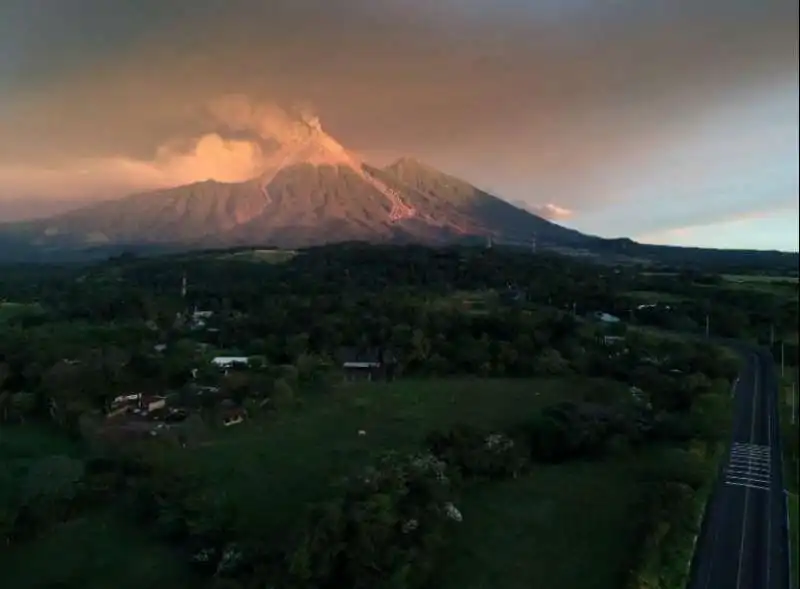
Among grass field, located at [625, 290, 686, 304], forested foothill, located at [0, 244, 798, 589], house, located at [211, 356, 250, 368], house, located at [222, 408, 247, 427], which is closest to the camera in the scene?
forested foothill, located at [0, 244, 798, 589]

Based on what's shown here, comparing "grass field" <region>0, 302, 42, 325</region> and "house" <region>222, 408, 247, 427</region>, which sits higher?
"grass field" <region>0, 302, 42, 325</region>

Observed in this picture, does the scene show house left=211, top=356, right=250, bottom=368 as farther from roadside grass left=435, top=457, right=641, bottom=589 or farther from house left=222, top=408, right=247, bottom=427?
roadside grass left=435, top=457, right=641, bottom=589

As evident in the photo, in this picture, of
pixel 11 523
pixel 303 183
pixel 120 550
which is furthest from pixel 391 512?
pixel 303 183

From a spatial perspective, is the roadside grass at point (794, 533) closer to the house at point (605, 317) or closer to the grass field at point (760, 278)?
the house at point (605, 317)

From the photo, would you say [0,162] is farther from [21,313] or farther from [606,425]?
[606,425]

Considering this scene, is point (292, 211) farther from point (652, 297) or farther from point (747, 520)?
point (652, 297)

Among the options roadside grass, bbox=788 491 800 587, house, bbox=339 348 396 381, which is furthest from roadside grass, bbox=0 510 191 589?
house, bbox=339 348 396 381

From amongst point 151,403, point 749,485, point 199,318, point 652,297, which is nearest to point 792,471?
point 749,485
